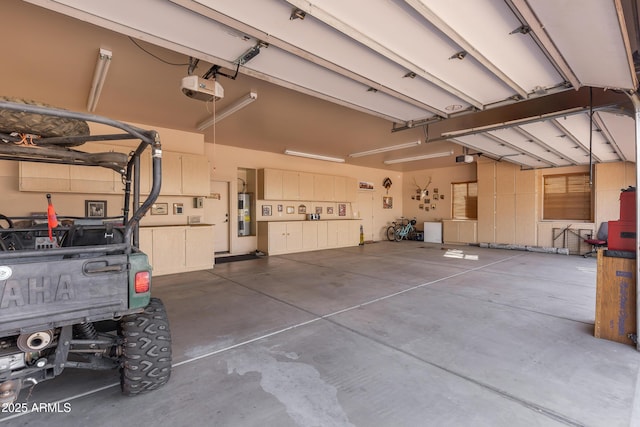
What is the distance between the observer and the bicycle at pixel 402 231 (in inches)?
481

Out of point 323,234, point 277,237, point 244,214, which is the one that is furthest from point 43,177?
point 323,234

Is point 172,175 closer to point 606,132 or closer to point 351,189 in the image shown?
point 351,189

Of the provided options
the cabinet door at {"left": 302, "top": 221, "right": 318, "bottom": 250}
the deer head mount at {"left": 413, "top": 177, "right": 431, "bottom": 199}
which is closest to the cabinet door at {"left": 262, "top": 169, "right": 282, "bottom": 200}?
the cabinet door at {"left": 302, "top": 221, "right": 318, "bottom": 250}

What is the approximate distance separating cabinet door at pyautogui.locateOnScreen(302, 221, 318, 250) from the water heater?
5.49 feet

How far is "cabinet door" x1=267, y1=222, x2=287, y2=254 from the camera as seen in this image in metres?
8.38

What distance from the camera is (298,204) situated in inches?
385

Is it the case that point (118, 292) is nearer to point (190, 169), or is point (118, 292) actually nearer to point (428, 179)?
point (190, 169)

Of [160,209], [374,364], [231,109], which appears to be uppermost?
[231,109]

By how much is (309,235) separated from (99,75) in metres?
6.58

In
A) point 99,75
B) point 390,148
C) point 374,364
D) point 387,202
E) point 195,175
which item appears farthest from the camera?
point 387,202

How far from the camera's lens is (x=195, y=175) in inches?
259

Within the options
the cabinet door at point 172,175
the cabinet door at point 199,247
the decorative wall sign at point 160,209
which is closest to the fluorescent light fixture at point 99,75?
the cabinet door at point 172,175

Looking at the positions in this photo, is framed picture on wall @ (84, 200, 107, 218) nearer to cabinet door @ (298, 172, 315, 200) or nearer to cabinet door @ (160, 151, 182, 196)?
cabinet door @ (160, 151, 182, 196)

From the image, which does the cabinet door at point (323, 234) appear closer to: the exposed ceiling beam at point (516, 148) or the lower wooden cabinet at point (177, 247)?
the lower wooden cabinet at point (177, 247)
